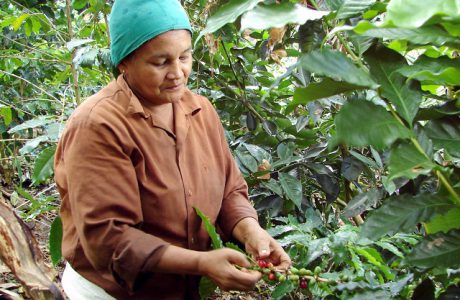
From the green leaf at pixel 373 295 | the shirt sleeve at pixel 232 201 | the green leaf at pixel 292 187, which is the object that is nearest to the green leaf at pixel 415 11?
the green leaf at pixel 373 295

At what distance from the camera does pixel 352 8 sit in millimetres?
894

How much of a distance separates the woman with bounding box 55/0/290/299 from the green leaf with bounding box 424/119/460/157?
1.76 ft

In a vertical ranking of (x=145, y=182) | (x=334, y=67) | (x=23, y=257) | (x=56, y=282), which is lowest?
(x=56, y=282)

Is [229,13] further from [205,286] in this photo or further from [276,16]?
[205,286]

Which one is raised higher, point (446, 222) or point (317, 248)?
point (446, 222)

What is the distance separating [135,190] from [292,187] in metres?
0.73

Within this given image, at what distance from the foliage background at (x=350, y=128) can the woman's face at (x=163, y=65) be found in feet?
0.51

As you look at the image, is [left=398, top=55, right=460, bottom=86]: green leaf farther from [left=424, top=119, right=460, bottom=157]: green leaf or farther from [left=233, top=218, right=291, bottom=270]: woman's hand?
[left=233, top=218, right=291, bottom=270]: woman's hand

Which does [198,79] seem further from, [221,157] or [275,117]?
[221,157]

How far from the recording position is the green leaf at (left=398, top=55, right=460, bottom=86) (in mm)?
801

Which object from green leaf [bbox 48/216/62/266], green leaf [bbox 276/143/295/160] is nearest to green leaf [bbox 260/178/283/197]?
green leaf [bbox 276/143/295/160]

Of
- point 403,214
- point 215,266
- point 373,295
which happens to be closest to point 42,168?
point 215,266

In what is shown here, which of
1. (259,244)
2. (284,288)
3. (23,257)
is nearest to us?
(284,288)

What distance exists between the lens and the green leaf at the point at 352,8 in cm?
89
